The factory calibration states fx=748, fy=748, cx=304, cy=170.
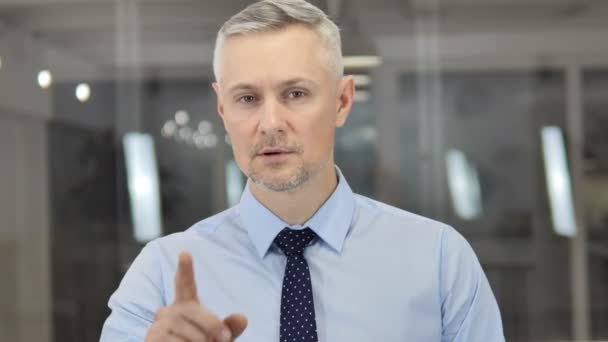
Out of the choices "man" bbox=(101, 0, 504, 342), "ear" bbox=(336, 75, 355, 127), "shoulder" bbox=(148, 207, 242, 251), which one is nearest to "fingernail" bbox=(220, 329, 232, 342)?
"man" bbox=(101, 0, 504, 342)

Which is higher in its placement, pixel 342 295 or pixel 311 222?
pixel 311 222

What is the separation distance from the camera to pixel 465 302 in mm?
1225

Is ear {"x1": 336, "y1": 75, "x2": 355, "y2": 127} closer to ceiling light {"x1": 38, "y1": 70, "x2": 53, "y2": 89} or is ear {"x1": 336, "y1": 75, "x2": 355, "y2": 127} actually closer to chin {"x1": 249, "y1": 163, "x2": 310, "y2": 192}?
chin {"x1": 249, "y1": 163, "x2": 310, "y2": 192}

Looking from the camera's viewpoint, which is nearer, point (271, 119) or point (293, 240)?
point (271, 119)

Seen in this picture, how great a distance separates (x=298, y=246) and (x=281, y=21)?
375 mm

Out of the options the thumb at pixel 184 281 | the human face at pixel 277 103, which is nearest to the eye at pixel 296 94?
the human face at pixel 277 103

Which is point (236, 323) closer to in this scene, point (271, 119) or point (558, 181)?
point (271, 119)

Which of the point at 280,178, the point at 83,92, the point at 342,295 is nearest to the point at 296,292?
the point at 342,295

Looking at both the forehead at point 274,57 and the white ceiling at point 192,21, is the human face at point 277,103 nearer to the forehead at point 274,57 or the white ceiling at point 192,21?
the forehead at point 274,57

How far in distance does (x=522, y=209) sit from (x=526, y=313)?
1.84 ft

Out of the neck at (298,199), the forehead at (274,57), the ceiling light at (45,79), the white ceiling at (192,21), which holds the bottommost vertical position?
the neck at (298,199)

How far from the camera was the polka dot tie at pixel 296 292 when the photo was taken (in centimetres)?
119

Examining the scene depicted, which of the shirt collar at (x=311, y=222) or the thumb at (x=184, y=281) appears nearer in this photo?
the thumb at (x=184, y=281)

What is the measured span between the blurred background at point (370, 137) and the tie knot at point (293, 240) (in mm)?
2586
